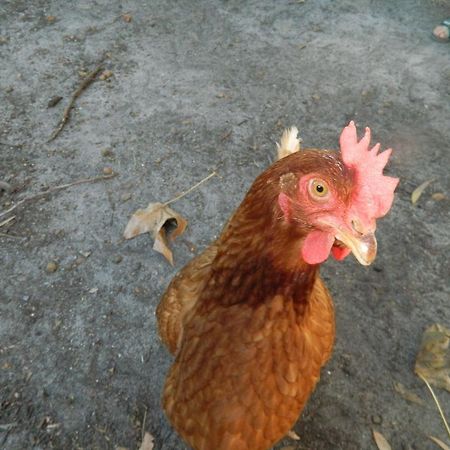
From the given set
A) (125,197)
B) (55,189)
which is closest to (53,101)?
(55,189)

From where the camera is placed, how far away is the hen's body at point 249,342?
1101 millimetres

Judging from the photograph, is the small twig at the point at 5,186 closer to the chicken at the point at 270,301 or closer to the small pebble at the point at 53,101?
the small pebble at the point at 53,101

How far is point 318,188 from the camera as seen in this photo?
0.96m

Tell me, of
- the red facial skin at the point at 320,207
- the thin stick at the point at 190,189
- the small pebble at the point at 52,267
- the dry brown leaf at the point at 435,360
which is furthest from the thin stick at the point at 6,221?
the dry brown leaf at the point at 435,360

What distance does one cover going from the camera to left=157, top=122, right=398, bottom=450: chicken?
0.97 meters

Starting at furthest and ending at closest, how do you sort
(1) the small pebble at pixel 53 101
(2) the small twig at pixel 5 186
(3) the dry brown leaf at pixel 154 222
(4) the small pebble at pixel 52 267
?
1. (1) the small pebble at pixel 53 101
2. (2) the small twig at pixel 5 186
3. (3) the dry brown leaf at pixel 154 222
4. (4) the small pebble at pixel 52 267

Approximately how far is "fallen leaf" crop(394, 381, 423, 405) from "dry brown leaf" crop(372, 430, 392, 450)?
0.19 meters

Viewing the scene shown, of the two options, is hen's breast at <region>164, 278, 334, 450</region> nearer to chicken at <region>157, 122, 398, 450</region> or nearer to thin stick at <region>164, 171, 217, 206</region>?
chicken at <region>157, 122, 398, 450</region>

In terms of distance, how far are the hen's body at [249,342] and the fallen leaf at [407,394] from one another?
62 centimetres

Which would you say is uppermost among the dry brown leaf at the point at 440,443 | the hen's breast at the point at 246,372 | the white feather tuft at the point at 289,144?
the white feather tuft at the point at 289,144

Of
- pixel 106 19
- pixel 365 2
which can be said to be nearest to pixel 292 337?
pixel 106 19

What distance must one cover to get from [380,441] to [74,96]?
2.40 metres

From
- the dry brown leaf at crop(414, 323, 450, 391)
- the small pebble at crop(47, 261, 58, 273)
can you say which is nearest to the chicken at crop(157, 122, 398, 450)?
the dry brown leaf at crop(414, 323, 450, 391)

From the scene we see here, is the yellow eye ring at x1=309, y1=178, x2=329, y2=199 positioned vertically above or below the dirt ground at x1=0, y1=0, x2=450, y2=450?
above
